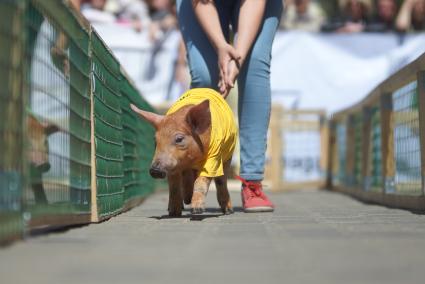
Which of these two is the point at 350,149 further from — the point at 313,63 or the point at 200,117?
the point at 200,117

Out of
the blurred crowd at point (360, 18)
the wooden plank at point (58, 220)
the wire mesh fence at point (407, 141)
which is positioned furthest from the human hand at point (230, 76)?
the blurred crowd at point (360, 18)

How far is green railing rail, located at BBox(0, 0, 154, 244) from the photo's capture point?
3.27 meters

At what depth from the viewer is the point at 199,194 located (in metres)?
4.91

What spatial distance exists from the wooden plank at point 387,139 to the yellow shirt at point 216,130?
179 centimetres

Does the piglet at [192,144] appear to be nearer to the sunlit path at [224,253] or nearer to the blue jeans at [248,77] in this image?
the sunlit path at [224,253]

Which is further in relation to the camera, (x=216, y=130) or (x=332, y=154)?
(x=332, y=154)

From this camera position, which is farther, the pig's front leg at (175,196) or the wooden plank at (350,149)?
the wooden plank at (350,149)

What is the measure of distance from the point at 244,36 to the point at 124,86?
118cm

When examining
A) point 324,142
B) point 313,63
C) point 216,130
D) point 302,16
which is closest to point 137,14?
point 302,16

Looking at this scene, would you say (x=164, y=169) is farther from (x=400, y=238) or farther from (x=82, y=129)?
(x=400, y=238)

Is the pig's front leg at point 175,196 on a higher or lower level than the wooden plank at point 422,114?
lower

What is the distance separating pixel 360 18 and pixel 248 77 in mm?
7462

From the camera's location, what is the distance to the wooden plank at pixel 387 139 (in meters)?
6.82

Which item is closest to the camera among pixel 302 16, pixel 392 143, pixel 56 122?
pixel 56 122
